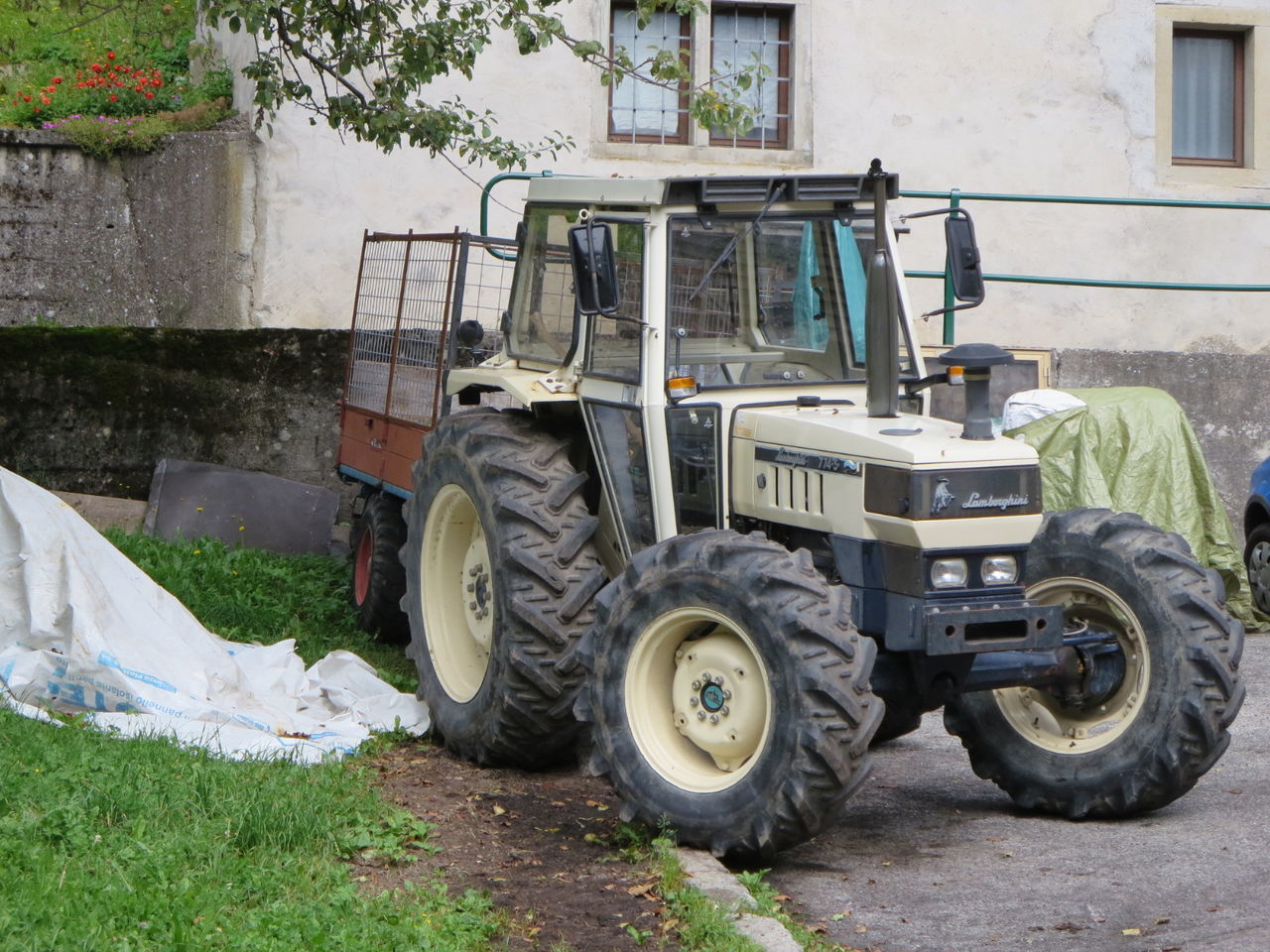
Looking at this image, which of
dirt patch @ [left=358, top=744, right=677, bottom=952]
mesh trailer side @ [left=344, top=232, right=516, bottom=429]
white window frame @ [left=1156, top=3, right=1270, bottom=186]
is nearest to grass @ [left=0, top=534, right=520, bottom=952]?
dirt patch @ [left=358, top=744, right=677, bottom=952]

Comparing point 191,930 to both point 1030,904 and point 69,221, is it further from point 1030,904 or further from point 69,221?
point 69,221

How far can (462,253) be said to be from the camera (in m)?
8.34

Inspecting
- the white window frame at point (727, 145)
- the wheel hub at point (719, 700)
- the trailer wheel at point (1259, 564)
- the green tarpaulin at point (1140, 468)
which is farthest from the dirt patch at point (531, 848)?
the white window frame at point (727, 145)

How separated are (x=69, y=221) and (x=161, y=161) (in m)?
0.82

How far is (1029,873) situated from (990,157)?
9.15 metres

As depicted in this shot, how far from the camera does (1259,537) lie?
33.8 feet

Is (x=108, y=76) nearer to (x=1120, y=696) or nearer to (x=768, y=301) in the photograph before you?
(x=768, y=301)

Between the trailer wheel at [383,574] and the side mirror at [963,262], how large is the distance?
4.04 metres

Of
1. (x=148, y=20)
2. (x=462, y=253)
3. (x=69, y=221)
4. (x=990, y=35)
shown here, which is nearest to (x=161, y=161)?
(x=69, y=221)

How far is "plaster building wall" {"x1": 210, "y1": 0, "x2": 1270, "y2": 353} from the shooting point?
12422mm

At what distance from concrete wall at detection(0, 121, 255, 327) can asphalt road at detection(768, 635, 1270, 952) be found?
7.57 m

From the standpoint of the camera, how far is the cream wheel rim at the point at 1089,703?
5.80 m

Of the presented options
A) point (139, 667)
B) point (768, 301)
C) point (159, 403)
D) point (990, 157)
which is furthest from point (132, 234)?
point (768, 301)

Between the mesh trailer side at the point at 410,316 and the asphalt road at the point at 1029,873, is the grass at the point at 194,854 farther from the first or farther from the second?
the mesh trailer side at the point at 410,316
